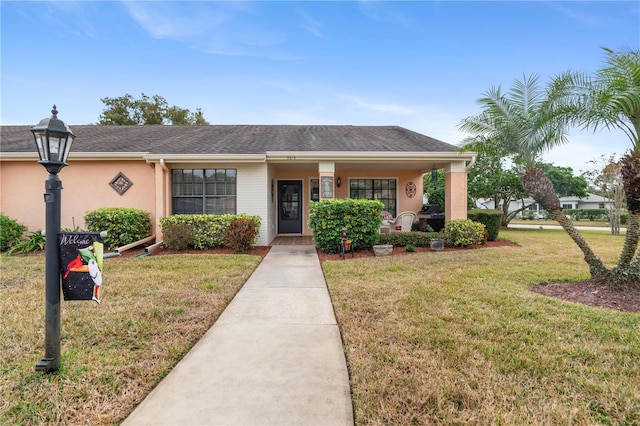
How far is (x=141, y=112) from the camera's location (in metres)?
24.7

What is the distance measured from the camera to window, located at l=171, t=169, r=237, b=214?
9828mm

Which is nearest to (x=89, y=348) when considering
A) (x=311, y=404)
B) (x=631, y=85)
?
(x=311, y=404)

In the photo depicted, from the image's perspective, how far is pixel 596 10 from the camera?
8008 millimetres

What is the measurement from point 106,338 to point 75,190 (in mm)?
8900

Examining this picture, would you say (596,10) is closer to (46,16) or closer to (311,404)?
(311,404)

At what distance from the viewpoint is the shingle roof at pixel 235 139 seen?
991 centimetres

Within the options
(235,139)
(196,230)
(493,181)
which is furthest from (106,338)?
(493,181)

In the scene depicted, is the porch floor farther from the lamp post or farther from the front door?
the lamp post

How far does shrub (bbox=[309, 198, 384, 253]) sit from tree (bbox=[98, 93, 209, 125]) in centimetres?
2158

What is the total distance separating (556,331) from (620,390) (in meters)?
1.11

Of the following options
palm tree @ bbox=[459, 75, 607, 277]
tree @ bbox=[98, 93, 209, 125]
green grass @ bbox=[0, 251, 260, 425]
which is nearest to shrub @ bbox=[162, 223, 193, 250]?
green grass @ bbox=[0, 251, 260, 425]

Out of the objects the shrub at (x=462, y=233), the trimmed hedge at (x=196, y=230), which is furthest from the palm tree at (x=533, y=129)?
the trimmed hedge at (x=196, y=230)

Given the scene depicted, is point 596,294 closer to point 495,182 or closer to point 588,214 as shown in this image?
point 495,182

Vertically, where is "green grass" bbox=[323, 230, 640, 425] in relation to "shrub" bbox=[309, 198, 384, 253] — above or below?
below
